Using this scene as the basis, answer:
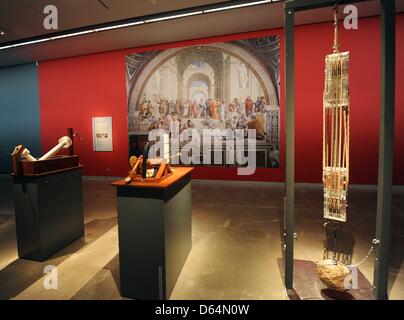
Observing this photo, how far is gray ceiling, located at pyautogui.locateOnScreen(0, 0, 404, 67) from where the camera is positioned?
5.28 metres

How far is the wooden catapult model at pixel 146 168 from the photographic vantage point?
7.61 ft

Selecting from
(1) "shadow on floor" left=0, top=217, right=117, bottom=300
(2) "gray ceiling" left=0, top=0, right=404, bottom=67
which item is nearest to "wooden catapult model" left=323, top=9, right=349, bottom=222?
(1) "shadow on floor" left=0, top=217, right=117, bottom=300

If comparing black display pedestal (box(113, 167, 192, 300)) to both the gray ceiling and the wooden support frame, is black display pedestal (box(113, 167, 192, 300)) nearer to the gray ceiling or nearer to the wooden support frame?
the wooden support frame

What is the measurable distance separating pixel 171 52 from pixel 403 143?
264 inches

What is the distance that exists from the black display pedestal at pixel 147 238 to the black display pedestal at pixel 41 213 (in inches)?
56.6

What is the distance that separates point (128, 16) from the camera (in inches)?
229

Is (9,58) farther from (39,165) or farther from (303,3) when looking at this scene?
(303,3)

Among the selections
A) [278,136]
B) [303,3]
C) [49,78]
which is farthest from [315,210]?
[49,78]

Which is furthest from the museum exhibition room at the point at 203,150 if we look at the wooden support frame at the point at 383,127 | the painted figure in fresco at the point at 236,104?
the painted figure in fresco at the point at 236,104

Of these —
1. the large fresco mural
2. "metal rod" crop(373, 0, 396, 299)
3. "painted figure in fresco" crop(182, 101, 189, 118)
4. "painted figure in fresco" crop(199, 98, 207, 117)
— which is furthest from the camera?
"painted figure in fresco" crop(182, 101, 189, 118)

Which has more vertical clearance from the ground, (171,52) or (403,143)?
(171,52)

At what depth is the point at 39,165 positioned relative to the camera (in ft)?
10.0

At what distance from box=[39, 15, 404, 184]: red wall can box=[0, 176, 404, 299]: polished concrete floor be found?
4.01 ft

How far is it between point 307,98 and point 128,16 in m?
4.94
